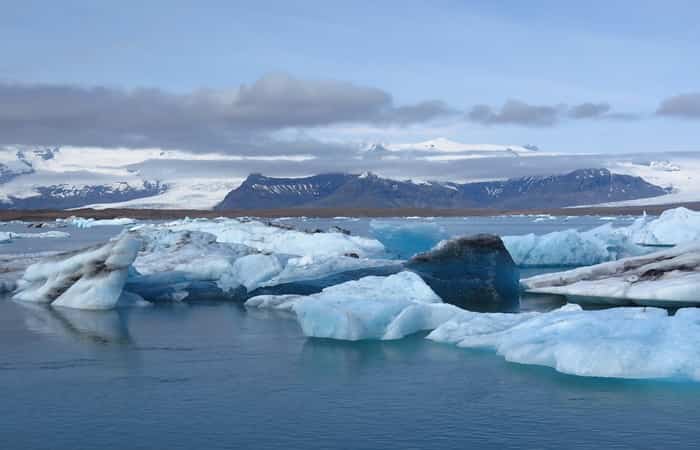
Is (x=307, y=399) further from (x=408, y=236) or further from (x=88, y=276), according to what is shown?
(x=408, y=236)

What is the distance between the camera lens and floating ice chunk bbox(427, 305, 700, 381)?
26.1 feet

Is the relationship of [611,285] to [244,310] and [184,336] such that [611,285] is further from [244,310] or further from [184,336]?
[184,336]

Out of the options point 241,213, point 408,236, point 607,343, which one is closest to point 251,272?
point 408,236

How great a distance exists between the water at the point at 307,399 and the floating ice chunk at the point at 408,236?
446 inches

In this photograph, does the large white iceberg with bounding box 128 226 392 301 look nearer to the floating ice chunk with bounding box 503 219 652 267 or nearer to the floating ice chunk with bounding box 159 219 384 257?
the floating ice chunk with bounding box 159 219 384 257

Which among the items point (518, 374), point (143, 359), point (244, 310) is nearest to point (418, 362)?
point (518, 374)

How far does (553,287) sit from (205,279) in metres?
6.37

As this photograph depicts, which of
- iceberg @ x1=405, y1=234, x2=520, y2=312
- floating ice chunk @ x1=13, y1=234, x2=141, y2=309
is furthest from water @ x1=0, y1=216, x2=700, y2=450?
iceberg @ x1=405, y1=234, x2=520, y2=312

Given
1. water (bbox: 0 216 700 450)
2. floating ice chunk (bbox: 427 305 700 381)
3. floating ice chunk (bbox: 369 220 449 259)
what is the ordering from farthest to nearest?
floating ice chunk (bbox: 369 220 449 259) < floating ice chunk (bbox: 427 305 700 381) < water (bbox: 0 216 700 450)

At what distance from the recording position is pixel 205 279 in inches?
628

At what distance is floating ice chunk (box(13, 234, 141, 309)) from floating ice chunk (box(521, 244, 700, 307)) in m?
7.35

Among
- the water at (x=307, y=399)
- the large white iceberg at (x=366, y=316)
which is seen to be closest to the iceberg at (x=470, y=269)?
the large white iceberg at (x=366, y=316)

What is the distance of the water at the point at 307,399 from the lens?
20.9 feet

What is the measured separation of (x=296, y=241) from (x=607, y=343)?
1537cm
